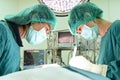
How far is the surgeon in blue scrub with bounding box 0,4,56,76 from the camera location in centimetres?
179

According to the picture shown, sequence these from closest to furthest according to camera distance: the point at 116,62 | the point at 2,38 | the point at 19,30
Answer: the point at 116,62 → the point at 2,38 → the point at 19,30

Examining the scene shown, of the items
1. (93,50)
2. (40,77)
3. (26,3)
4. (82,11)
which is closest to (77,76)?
(40,77)

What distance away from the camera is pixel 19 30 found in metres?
2.01

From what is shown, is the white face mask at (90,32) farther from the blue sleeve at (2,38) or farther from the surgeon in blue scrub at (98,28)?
the blue sleeve at (2,38)

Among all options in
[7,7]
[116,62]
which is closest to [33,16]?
[116,62]

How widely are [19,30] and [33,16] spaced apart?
0.59 ft

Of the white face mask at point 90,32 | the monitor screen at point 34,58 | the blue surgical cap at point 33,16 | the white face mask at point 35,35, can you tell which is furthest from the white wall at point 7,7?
the white face mask at point 90,32

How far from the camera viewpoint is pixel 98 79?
2.76ft

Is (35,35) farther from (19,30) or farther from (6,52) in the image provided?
(6,52)

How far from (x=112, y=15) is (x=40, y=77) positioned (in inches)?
152

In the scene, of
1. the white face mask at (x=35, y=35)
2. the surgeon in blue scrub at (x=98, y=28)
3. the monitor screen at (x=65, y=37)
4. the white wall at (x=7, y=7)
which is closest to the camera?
the surgeon in blue scrub at (x=98, y=28)

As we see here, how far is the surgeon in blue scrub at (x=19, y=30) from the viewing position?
1788 millimetres

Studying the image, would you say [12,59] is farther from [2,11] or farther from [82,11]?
[2,11]

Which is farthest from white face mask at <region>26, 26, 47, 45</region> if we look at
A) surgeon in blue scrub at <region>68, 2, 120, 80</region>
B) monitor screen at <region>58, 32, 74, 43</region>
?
monitor screen at <region>58, 32, 74, 43</region>
